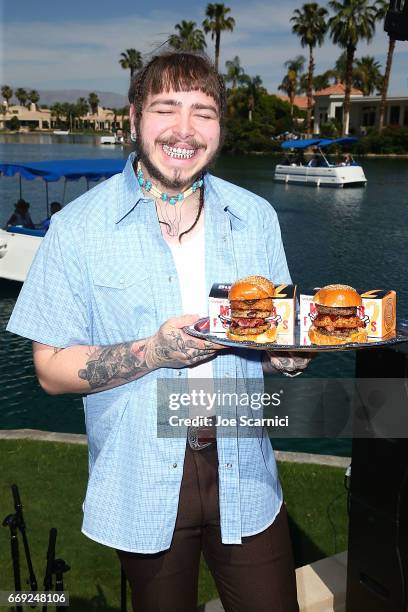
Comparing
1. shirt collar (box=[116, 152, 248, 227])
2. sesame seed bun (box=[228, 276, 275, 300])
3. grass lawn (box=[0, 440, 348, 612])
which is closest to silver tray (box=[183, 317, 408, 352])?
sesame seed bun (box=[228, 276, 275, 300])

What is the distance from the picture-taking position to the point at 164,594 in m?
2.31

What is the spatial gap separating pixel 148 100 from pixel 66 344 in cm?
91

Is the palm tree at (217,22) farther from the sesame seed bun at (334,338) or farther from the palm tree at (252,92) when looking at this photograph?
the sesame seed bun at (334,338)

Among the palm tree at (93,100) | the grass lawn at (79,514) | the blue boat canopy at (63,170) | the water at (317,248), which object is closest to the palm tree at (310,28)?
the water at (317,248)

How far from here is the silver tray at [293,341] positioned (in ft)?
7.19

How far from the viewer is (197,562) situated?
2.40 metres

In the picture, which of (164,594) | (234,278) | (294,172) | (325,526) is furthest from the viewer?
(294,172)

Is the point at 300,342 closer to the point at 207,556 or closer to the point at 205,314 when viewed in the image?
the point at 205,314

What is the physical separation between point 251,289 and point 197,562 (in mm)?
1019

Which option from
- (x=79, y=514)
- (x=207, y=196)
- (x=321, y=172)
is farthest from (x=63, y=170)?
(x=321, y=172)

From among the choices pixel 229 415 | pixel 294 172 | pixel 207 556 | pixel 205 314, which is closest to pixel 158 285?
pixel 205 314

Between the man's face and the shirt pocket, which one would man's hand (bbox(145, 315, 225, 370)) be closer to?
the shirt pocket

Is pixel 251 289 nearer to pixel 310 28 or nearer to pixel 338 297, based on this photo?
pixel 338 297

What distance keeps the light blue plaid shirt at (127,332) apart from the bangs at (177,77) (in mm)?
313
